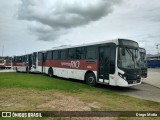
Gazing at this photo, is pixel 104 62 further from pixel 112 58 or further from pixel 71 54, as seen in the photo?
pixel 71 54

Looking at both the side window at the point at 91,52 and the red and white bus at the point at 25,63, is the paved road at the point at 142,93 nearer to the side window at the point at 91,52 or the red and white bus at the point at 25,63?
the side window at the point at 91,52

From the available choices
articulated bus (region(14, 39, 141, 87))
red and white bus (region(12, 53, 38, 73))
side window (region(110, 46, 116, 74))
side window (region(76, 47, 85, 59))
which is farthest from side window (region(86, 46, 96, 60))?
red and white bus (region(12, 53, 38, 73))

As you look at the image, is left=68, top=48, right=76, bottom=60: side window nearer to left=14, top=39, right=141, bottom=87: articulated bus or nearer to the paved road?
left=14, top=39, right=141, bottom=87: articulated bus

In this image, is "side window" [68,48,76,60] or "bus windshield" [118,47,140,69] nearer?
"bus windshield" [118,47,140,69]

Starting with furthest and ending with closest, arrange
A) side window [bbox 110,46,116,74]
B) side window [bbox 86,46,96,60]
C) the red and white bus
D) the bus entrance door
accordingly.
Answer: the red and white bus
side window [bbox 86,46,96,60]
the bus entrance door
side window [bbox 110,46,116,74]

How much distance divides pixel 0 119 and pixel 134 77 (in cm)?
936

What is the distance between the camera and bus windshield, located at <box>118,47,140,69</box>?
43.0 ft

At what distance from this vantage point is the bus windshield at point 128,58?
13107 millimetres

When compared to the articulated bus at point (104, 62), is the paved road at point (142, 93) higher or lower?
lower

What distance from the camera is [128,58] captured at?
44.1 ft

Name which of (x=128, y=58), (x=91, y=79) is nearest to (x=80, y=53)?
(x=91, y=79)

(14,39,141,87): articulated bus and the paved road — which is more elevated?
(14,39,141,87): articulated bus

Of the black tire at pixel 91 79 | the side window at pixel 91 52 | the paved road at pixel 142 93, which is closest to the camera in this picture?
the paved road at pixel 142 93

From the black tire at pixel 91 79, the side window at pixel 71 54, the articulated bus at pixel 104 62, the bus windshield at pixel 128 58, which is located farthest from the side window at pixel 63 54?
the bus windshield at pixel 128 58
